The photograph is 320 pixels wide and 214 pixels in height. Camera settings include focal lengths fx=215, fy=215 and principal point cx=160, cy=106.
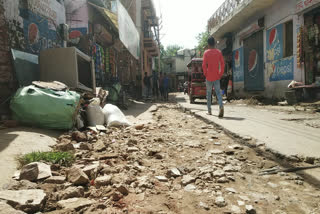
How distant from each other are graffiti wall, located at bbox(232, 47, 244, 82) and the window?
13.4 feet

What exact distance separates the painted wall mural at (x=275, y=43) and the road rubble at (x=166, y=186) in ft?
26.4

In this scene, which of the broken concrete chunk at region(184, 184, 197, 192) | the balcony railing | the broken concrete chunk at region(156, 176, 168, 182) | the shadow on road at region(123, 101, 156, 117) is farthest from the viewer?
the balcony railing

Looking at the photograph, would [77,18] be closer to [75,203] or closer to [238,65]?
[75,203]

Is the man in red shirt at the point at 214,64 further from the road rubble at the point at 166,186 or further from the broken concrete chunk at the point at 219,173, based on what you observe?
the broken concrete chunk at the point at 219,173

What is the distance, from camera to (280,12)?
8695 millimetres

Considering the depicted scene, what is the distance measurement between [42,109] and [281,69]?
28.8 feet

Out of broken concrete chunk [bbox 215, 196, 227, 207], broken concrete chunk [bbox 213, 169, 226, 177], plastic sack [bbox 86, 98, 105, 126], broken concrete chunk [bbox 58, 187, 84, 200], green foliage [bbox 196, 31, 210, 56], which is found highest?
green foliage [bbox 196, 31, 210, 56]

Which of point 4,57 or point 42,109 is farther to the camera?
point 4,57

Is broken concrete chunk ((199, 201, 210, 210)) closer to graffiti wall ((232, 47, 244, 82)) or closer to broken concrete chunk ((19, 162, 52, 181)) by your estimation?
broken concrete chunk ((19, 162, 52, 181))

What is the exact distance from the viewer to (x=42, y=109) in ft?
10.2

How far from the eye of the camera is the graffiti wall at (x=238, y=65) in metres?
12.8

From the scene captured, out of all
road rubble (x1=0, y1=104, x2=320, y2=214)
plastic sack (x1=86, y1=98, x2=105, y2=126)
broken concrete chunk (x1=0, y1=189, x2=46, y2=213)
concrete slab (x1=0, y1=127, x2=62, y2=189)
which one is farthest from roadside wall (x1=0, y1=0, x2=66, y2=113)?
broken concrete chunk (x1=0, y1=189, x2=46, y2=213)

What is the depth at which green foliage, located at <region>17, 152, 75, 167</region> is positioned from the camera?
1941mm

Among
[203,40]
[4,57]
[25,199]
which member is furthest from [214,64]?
[203,40]
